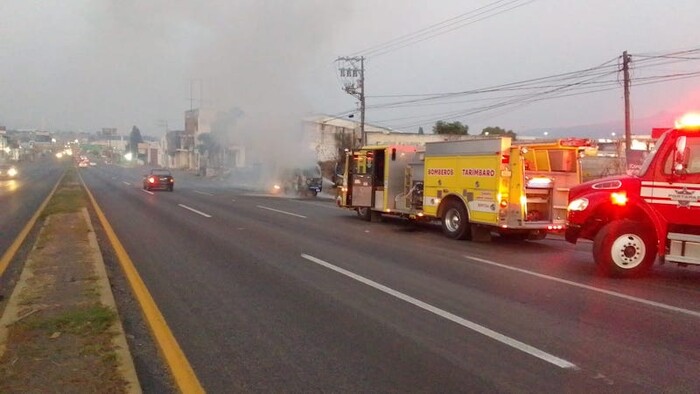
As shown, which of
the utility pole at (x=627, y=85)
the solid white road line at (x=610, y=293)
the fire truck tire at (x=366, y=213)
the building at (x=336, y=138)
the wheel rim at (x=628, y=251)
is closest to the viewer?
the solid white road line at (x=610, y=293)

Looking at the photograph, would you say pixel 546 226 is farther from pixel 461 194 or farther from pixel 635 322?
pixel 635 322

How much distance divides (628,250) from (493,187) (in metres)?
4.23

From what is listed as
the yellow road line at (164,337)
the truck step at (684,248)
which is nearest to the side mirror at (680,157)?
the truck step at (684,248)

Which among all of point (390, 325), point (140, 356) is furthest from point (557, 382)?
point (140, 356)

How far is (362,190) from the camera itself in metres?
20.0

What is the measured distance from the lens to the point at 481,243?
1475 cm

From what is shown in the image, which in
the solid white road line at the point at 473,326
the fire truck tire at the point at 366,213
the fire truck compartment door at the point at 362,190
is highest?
the fire truck compartment door at the point at 362,190

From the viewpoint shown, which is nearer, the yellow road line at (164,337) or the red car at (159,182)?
the yellow road line at (164,337)

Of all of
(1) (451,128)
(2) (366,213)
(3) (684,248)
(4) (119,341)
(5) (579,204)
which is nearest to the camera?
(4) (119,341)

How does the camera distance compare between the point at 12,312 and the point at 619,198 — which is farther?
the point at 619,198

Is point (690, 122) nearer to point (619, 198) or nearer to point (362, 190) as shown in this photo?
point (619, 198)

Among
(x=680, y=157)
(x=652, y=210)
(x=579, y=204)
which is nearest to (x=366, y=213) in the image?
(x=579, y=204)

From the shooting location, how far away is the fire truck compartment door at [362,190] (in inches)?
779

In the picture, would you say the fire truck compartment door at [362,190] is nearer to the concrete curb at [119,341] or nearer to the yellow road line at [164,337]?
the yellow road line at [164,337]
